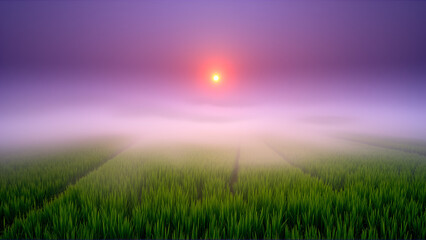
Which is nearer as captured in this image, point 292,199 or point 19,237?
point 19,237

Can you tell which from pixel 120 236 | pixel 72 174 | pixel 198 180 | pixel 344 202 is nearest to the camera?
pixel 120 236

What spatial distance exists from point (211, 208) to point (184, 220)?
1.65 ft

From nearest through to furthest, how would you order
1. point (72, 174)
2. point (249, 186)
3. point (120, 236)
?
point (120, 236)
point (249, 186)
point (72, 174)

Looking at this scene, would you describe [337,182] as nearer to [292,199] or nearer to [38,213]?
[292,199]

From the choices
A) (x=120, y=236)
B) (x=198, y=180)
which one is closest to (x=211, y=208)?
(x=120, y=236)

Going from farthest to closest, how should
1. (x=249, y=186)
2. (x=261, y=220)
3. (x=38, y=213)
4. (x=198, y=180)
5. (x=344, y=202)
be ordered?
1. (x=198, y=180)
2. (x=249, y=186)
3. (x=344, y=202)
4. (x=38, y=213)
5. (x=261, y=220)

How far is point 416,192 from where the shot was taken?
386 centimetres

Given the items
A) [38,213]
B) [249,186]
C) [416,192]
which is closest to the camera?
[38,213]

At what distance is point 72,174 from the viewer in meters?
6.05

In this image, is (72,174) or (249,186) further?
(72,174)

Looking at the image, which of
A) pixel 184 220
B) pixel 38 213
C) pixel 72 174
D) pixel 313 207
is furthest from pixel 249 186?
pixel 72 174

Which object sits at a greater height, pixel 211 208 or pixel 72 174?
pixel 211 208

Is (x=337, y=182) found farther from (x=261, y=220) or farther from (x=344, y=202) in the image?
(x=261, y=220)

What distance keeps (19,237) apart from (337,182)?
6946 mm
